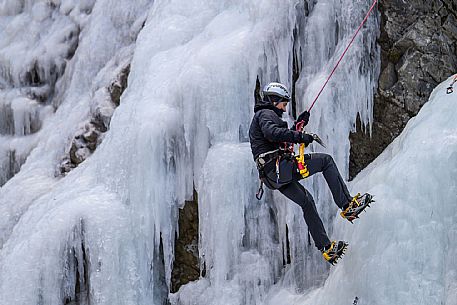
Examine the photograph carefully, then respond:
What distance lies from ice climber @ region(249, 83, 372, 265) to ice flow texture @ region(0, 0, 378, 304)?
101 centimetres

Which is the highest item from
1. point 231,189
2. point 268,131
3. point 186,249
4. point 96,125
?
point 268,131

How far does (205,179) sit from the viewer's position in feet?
23.7

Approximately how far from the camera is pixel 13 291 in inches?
300

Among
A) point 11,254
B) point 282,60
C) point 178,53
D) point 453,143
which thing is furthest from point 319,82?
point 11,254

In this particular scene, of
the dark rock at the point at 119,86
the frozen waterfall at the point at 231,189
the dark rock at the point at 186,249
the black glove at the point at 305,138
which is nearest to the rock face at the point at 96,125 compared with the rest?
the dark rock at the point at 119,86

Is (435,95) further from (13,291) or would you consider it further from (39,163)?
(39,163)

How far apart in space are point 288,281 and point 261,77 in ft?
7.68

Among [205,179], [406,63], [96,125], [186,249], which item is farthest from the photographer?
[96,125]

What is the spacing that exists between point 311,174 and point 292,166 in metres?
0.18

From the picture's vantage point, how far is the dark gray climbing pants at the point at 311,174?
5.45 meters

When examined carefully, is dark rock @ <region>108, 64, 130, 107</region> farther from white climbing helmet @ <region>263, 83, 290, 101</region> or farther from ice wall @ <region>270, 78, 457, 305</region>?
ice wall @ <region>270, 78, 457, 305</region>

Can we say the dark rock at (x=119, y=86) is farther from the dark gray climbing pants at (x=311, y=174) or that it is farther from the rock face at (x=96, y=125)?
the dark gray climbing pants at (x=311, y=174)

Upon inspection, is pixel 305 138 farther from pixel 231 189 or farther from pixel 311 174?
pixel 231 189

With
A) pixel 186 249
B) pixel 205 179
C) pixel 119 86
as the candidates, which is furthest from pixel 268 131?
pixel 119 86
